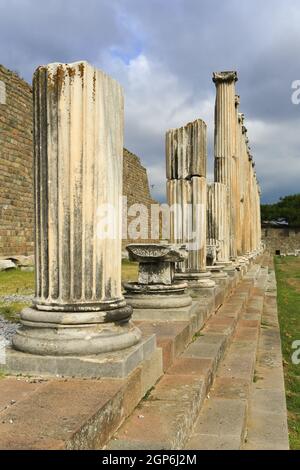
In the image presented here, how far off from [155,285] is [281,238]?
63760 mm

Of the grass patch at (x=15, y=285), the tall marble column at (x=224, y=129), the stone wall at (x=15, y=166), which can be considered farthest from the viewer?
the stone wall at (x=15, y=166)

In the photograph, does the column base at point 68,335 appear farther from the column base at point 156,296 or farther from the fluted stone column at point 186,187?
the fluted stone column at point 186,187

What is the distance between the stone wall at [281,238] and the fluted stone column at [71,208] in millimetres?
64360

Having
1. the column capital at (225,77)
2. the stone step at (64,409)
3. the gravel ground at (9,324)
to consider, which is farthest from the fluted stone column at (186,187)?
the column capital at (225,77)

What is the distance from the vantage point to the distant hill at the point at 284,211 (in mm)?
76062

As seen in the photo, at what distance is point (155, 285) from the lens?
579 centimetres

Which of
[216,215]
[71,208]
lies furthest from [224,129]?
[71,208]

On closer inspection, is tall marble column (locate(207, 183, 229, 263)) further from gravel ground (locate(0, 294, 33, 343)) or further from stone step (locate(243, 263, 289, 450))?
stone step (locate(243, 263, 289, 450))

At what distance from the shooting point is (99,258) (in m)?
3.40

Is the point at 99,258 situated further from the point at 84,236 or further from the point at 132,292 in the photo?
the point at 132,292

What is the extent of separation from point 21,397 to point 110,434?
481mm
